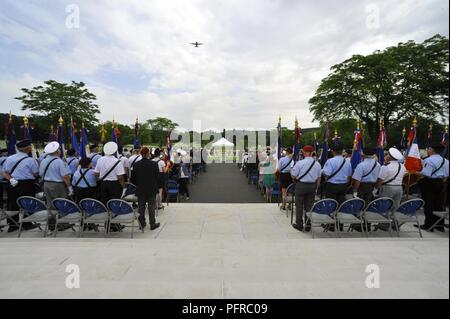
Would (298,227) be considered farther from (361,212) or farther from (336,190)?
(361,212)

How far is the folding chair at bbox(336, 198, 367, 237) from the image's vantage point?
6070 millimetres

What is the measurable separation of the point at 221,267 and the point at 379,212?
408cm

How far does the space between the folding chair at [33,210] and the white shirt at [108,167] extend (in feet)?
4.37

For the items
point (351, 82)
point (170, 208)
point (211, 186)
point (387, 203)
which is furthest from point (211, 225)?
point (351, 82)

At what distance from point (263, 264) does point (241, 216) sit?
4261 mm

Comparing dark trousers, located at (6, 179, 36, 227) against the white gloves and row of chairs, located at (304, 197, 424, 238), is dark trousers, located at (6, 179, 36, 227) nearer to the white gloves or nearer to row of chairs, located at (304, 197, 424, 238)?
the white gloves

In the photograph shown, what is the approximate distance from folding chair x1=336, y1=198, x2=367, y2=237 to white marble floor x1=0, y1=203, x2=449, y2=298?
A: 0.55 meters

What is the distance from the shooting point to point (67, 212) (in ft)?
20.6

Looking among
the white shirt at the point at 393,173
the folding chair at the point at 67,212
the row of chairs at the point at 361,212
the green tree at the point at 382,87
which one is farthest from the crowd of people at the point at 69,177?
the green tree at the point at 382,87

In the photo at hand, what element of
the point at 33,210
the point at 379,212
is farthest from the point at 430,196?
the point at 33,210

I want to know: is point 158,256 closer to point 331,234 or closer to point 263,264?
point 263,264

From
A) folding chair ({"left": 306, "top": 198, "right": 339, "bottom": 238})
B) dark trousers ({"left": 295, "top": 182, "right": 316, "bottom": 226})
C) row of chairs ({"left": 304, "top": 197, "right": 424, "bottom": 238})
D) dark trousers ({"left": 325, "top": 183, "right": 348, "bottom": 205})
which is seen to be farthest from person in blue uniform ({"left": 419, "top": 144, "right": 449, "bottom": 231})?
dark trousers ({"left": 295, "top": 182, "right": 316, "bottom": 226})

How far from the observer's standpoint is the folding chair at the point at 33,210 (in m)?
6.18
